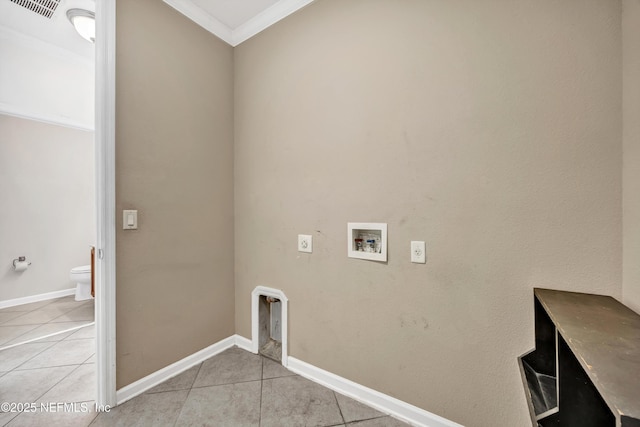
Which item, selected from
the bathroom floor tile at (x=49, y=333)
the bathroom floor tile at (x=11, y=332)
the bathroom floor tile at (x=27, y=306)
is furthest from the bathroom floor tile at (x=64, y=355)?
the bathroom floor tile at (x=27, y=306)

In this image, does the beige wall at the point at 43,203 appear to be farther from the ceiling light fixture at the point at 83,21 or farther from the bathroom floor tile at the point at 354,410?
the bathroom floor tile at the point at 354,410

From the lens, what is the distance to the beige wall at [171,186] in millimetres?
1577

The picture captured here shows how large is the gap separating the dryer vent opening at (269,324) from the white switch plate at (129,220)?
1010 millimetres

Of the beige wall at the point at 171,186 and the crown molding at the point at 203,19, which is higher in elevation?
the crown molding at the point at 203,19

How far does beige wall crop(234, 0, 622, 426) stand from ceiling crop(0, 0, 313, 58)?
13 cm

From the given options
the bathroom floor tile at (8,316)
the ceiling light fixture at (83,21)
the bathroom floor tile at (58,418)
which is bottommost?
the bathroom floor tile at (58,418)

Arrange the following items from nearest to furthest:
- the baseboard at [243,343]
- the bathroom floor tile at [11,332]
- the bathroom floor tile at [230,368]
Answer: the bathroom floor tile at [230,368] → the baseboard at [243,343] → the bathroom floor tile at [11,332]

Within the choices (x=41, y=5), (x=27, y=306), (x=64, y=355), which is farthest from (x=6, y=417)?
(x=41, y=5)

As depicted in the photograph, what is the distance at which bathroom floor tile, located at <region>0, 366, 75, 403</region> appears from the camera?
153cm

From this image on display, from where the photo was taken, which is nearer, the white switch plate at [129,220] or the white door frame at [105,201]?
the white door frame at [105,201]

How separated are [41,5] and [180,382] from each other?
9.93ft

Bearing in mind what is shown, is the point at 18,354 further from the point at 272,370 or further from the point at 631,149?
the point at 631,149

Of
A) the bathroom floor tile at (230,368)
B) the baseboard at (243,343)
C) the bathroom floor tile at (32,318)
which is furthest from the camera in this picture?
the bathroom floor tile at (32,318)

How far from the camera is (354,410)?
4.82ft
